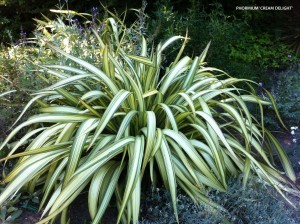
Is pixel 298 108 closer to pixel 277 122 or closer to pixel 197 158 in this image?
pixel 277 122

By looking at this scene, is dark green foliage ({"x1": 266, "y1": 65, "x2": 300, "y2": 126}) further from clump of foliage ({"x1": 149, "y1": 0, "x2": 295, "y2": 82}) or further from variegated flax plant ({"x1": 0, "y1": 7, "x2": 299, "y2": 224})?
variegated flax plant ({"x1": 0, "y1": 7, "x2": 299, "y2": 224})

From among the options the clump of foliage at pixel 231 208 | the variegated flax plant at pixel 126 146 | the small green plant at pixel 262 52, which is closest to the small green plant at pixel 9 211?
the variegated flax plant at pixel 126 146

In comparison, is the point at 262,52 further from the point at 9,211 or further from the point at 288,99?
the point at 9,211

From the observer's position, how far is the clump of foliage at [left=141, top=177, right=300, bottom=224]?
2379 millimetres

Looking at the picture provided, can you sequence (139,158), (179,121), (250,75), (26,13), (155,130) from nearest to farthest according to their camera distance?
1. (139,158)
2. (155,130)
3. (179,121)
4. (250,75)
5. (26,13)

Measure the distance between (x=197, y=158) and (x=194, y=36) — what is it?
2.10 meters

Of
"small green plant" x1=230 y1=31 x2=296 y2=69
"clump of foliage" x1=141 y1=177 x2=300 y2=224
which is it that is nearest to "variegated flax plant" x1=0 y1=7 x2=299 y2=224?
"clump of foliage" x1=141 y1=177 x2=300 y2=224

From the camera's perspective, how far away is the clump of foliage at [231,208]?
238cm

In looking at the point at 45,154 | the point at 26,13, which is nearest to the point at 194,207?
the point at 45,154

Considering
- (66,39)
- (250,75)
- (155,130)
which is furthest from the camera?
(250,75)

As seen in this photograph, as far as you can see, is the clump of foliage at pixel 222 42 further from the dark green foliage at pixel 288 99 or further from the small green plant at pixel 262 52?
the dark green foliage at pixel 288 99

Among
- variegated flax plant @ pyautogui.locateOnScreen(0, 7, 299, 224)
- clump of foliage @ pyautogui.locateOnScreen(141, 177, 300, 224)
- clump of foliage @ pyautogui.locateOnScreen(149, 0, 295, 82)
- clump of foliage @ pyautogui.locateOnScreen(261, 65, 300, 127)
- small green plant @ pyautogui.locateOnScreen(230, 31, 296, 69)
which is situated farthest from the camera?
small green plant @ pyautogui.locateOnScreen(230, 31, 296, 69)

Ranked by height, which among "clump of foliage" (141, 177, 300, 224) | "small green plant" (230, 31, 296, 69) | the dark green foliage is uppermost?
"small green plant" (230, 31, 296, 69)

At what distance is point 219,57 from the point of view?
420 cm
